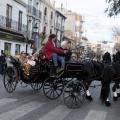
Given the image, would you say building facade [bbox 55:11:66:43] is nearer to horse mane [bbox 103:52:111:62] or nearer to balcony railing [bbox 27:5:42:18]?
balcony railing [bbox 27:5:42:18]

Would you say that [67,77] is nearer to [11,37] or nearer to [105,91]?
[105,91]

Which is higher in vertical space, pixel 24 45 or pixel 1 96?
pixel 24 45

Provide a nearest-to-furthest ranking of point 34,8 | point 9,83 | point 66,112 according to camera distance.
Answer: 1. point 66,112
2. point 9,83
3. point 34,8

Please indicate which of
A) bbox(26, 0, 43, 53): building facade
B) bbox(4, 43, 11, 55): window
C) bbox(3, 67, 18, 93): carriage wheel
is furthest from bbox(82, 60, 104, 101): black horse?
bbox(26, 0, 43, 53): building facade

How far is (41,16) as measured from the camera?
39406mm

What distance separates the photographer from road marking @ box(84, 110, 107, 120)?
7.02 metres

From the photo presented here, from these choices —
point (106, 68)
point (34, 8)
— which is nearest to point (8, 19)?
point (34, 8)

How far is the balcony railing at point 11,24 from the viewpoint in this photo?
86.9 ft

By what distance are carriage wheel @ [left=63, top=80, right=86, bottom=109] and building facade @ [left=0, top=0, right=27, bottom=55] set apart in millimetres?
18579

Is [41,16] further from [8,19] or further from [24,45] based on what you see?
[8,19]

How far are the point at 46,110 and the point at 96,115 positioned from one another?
1.38 meters

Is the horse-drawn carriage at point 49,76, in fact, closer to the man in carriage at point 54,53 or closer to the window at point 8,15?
the man in carriage at point 54,53

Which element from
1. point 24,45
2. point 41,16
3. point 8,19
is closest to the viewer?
point 8,19

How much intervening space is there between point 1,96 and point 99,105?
130 inches
